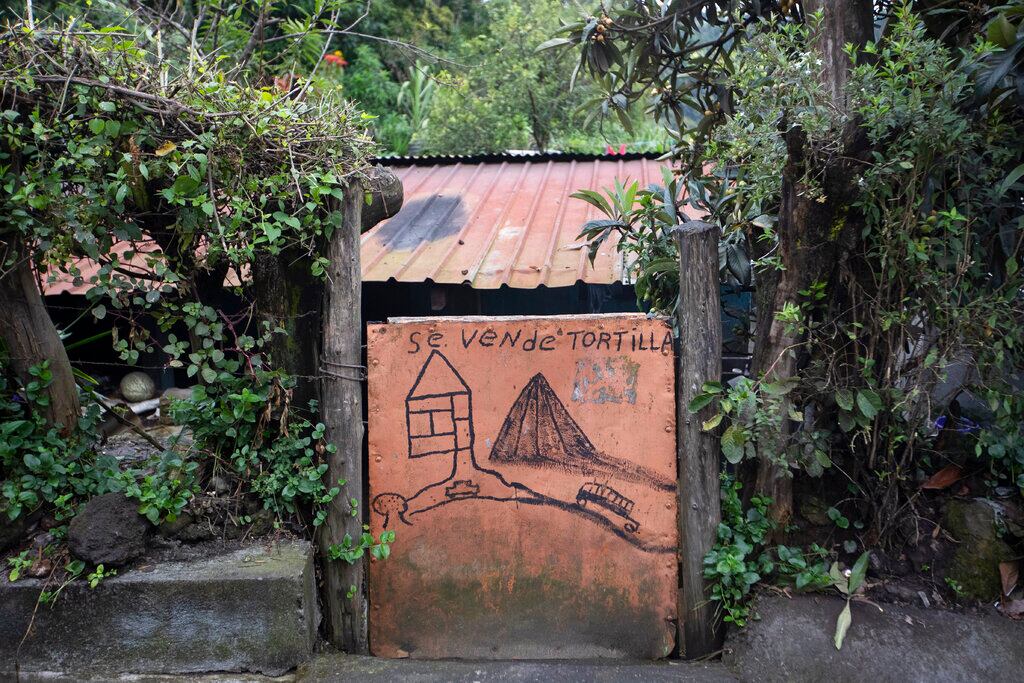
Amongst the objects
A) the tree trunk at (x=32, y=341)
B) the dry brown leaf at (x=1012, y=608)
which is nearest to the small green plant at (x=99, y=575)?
the tree trunk at (x=32, y=341)

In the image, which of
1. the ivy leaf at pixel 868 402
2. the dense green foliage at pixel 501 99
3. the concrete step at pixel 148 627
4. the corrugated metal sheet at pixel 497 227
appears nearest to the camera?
the concrete step at pixel 148 627

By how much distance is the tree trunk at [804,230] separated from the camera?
2771 mm

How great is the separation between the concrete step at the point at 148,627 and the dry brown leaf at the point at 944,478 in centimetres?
267

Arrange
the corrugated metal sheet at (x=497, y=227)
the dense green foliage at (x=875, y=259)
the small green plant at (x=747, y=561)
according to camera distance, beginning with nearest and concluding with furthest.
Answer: the dense green foliage at (x=875, y=259) → the small green plant at (x=747, y=561) → the corrugated metal sheet at (x=497, y=227)

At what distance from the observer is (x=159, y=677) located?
276cm

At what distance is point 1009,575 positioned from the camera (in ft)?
9.78

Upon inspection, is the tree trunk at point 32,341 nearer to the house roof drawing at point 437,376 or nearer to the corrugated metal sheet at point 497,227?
the house roof drawing at point 437,376

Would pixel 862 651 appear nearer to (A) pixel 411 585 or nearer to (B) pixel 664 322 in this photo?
(B) pixel 664 322

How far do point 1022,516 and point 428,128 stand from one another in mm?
8494

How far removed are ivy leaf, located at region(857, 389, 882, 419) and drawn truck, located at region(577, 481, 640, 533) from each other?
1000 millimetres

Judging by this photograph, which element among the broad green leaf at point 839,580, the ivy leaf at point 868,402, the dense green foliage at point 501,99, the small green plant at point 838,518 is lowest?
the broad green leaf at point 839,580

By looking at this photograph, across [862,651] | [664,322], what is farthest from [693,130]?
[862,651]

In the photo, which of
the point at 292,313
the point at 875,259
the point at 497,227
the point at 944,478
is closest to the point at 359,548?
the point at 292,313

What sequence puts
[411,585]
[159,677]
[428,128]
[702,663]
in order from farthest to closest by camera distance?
[428,128]
[411,585]
[702,663]
[159,677]
